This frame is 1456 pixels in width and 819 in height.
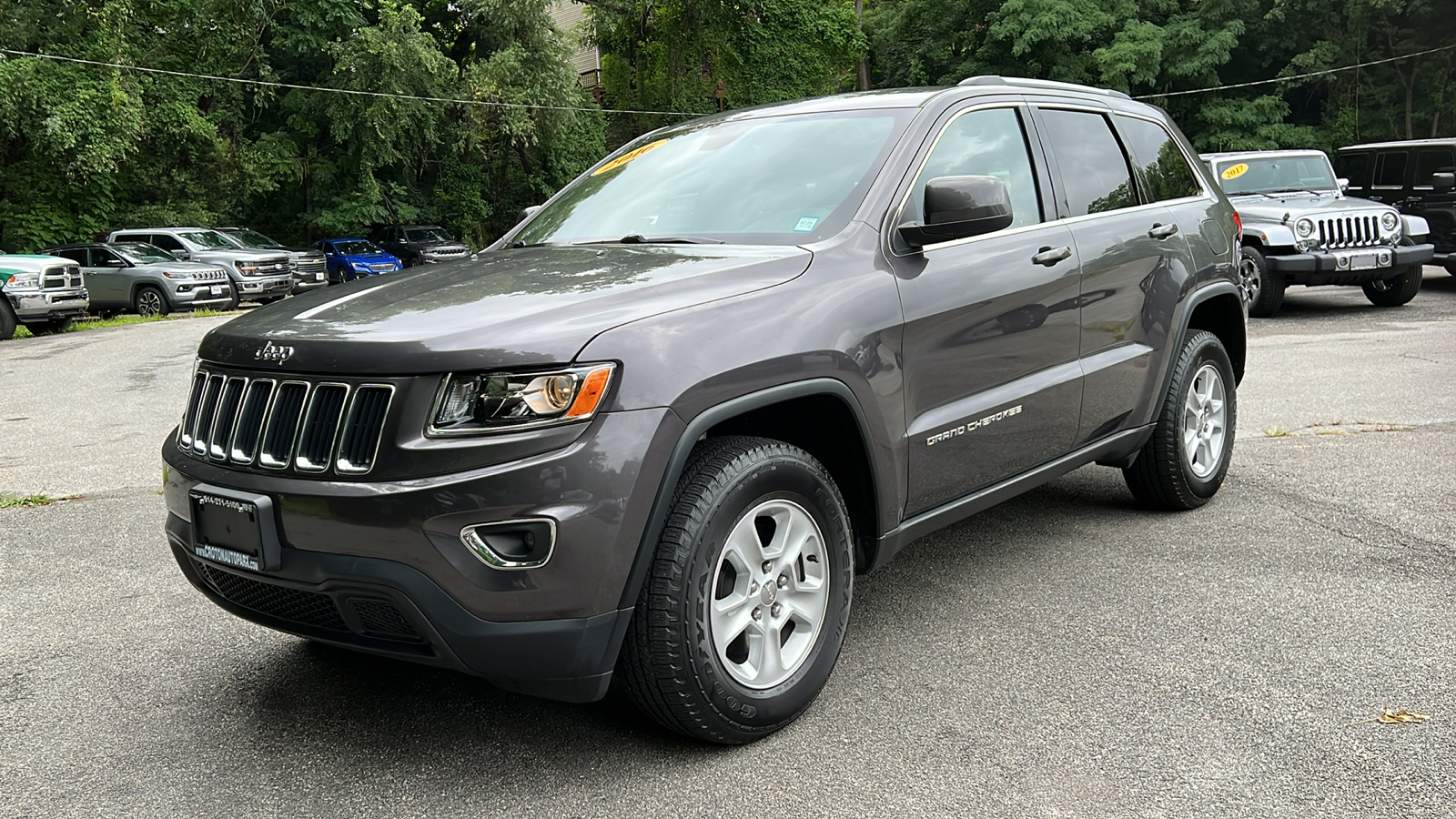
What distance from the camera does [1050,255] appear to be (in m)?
4.11

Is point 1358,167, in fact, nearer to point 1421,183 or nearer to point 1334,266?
point 1421,183

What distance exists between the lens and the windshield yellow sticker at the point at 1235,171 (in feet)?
45.6

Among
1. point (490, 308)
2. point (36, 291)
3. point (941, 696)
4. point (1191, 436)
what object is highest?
point (490, 308)

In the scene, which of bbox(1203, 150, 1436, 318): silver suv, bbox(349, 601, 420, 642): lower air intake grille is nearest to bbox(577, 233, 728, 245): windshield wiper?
bbox(349, 601, 420, 642): lower air intake grille

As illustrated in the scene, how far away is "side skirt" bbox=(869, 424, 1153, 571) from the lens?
3539 mm

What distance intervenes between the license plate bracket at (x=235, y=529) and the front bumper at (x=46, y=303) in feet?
52.3

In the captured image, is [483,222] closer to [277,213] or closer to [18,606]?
[277,213]

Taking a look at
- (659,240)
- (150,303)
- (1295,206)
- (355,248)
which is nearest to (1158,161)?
(659,240)

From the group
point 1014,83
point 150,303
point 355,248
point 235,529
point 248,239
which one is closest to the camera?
point 235,529

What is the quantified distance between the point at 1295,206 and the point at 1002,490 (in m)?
10.9

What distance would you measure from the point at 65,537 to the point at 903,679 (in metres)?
4.08

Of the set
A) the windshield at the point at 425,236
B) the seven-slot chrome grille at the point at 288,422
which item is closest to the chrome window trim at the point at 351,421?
the seven-slot chrome grille at the point at 288,422

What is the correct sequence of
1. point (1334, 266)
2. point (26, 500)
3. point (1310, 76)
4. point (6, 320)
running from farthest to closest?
point (1310, 76), point (6, 320), point (1334, 266), point (26, 500)

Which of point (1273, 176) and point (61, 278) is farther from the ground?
point (1273, 176)
